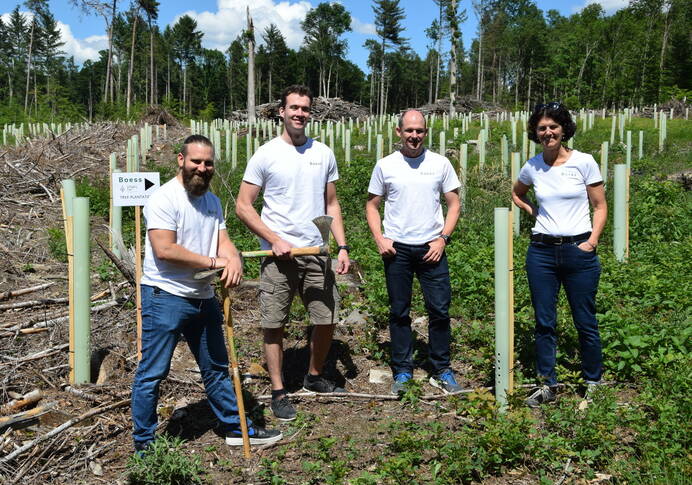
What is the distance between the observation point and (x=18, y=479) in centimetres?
296

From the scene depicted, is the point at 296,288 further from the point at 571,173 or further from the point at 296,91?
the point at 571,173

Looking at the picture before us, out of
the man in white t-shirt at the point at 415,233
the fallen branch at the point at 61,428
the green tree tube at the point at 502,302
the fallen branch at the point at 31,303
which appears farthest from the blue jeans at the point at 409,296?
the fallen branch at the point at 31,303

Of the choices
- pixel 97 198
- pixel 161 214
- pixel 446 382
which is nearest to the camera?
pixel 161 214

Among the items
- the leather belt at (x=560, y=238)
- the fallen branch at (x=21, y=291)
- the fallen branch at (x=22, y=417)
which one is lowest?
the fallen branch at (x=22, y=417)

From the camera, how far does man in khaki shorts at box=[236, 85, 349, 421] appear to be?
3.61 metres

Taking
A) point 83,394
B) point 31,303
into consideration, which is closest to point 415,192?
point 83,394

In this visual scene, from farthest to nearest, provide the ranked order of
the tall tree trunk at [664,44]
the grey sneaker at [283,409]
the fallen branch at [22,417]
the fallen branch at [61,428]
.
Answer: the tall tree trunk at [664,44]
the grey sneaker at [283,409]
the fallen branch at [22,417]
the fallen branch at [61,428]

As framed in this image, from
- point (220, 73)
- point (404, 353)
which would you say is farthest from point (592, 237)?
point (220, 73)

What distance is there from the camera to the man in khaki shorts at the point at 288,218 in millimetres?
3607

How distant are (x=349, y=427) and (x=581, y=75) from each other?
181ft

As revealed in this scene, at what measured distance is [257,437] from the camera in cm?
335

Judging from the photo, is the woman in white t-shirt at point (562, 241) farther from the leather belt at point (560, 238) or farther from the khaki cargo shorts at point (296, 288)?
the khaki cargo shorts at point (296, 288)

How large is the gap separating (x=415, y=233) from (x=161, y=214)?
1.70 meters

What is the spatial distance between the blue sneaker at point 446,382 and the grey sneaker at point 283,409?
1049 mm
